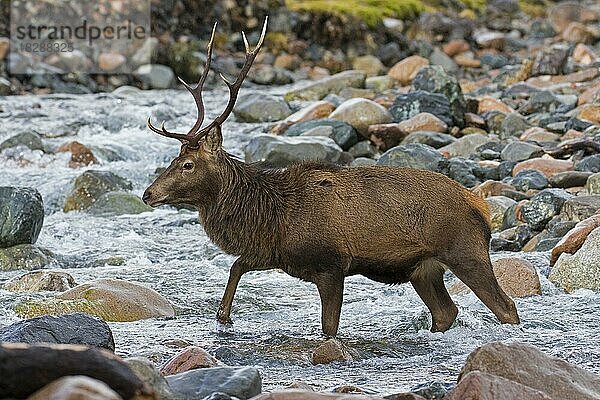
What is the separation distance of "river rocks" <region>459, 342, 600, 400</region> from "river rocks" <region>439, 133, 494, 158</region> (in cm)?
902

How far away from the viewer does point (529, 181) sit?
12.4m

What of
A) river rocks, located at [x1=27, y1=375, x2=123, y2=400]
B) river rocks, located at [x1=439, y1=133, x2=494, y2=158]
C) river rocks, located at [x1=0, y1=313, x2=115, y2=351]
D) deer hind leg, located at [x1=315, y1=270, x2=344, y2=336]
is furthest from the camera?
river rocks, located at [x1=439, y1=133, x2=494, y2=158]

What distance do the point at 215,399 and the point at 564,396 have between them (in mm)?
1799

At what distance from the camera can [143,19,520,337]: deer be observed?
775 centimetres

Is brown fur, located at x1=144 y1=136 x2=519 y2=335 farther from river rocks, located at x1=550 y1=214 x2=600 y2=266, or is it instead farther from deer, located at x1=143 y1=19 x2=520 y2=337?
river rocks, located at x1=550 y1=214 x2=600 y2=266

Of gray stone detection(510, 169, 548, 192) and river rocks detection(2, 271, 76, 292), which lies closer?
river rocks detection(2, 271, 76, 292)

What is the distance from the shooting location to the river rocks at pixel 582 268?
350 inches

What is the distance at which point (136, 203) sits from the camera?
13.0 metres

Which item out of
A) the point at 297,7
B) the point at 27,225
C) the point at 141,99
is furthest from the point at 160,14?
the point at 27,225

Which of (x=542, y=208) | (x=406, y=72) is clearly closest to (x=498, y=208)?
(x=542, y=208)

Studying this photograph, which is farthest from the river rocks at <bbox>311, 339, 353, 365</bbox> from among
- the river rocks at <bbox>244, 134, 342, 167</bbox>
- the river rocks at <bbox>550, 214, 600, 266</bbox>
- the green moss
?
the green moss

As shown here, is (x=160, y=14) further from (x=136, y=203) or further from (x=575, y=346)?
(x=575, y=346)

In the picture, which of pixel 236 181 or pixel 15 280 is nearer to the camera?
pixel 236 181

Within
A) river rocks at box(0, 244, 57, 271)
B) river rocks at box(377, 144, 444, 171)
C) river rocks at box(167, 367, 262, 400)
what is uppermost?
river rocks at box(167, 367, 262, 400)
